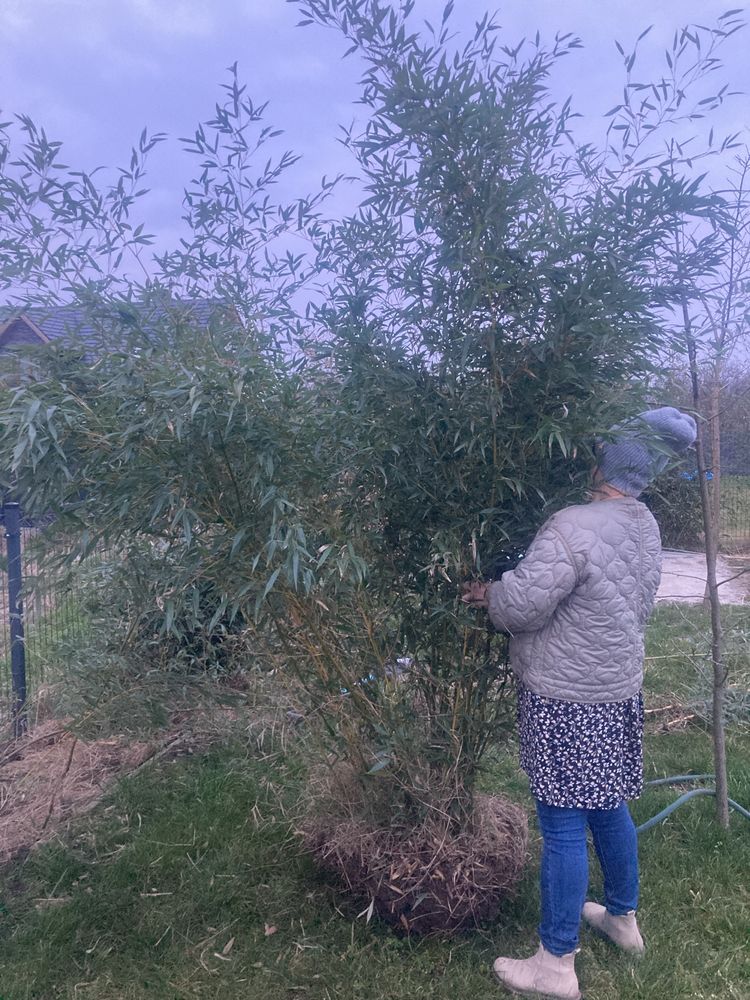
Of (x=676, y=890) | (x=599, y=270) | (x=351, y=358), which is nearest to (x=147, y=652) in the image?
(x=351, y=358)

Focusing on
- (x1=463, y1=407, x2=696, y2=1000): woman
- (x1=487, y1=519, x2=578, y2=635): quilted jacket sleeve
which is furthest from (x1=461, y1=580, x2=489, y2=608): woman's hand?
(x1=487, y1=519, x2=578, y2=635): quilted jacket sleeve

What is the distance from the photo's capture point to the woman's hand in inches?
99.2

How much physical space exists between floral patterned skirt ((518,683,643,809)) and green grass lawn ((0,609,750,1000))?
1.92ft

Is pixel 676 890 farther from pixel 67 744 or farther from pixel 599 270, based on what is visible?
pixel 67 744

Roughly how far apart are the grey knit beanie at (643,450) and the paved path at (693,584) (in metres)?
5.49

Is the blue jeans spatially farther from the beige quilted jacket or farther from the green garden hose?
the green garden hose

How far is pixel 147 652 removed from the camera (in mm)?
4031

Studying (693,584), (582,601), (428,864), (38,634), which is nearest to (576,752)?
(582,601)

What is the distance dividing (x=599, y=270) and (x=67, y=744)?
3.67 m

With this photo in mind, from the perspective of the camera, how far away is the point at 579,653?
2.46m

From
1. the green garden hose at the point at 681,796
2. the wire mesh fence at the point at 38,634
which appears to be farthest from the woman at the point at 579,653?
the wire mesh fence at the point at 38,634

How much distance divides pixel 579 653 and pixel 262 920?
1641 mm

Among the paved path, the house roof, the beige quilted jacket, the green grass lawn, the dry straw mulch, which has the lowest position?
the green grass lawn

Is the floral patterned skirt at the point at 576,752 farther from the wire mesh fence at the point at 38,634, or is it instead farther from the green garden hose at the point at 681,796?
the wire mesh fence at the point at 38,634
